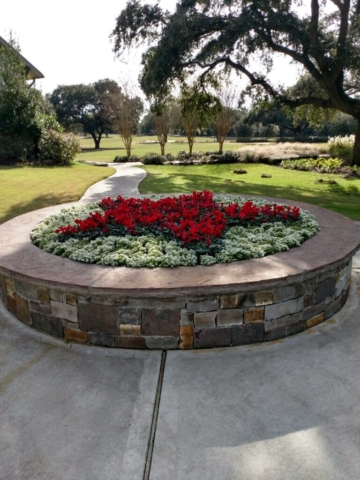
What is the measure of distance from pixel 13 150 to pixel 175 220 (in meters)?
14.5

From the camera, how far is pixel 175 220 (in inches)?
174

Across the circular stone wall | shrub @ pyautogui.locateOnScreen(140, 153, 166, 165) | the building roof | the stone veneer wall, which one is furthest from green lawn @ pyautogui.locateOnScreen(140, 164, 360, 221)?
the building roof

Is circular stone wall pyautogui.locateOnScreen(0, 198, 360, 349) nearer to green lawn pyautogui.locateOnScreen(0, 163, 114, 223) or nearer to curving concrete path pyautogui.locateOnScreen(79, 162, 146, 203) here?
green lawn pyautogui.locateOnScreen(0, 163, 114, 223)

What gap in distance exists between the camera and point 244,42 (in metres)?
11.4

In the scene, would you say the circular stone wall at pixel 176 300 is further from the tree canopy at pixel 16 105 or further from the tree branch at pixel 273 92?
the tree canopy at pixel 16 105

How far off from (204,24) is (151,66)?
7.04 feet

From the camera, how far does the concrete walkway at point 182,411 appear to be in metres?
1.79

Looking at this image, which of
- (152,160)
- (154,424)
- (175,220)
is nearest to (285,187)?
(175,220)

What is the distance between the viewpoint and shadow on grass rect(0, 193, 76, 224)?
729 centimetres

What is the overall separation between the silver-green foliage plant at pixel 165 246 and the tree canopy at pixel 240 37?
344 inches

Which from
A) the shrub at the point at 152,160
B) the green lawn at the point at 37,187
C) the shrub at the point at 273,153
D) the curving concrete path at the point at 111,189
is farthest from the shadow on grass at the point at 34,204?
the shrub at the point at 273,153

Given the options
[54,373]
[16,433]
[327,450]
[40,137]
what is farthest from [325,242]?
[40,137]

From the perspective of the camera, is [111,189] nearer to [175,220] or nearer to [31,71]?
[175,220]

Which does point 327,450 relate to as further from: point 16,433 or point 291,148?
point 291,148
